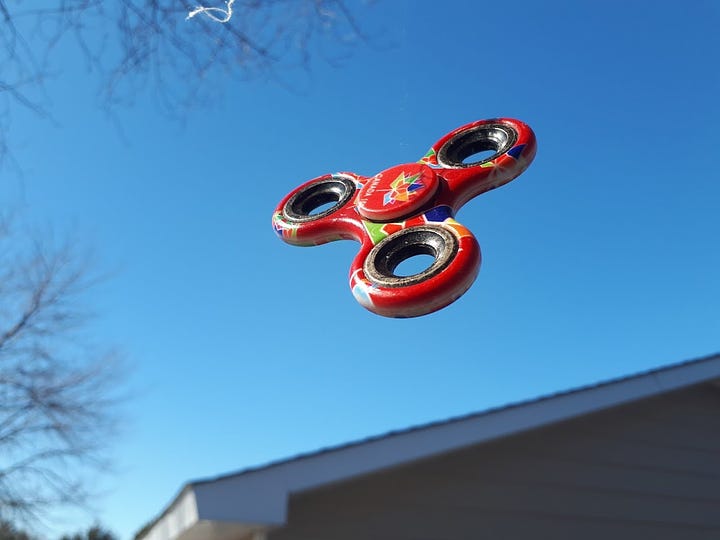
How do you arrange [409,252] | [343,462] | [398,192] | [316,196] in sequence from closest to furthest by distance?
1. [343,462]
2. [409,252]
3. [398,192]
4. [316,196]

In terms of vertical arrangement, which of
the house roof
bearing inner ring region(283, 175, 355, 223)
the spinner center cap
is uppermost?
bearing inner ring region(283, 175, 355, 223)

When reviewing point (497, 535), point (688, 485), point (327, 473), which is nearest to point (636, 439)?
point (688, 485)

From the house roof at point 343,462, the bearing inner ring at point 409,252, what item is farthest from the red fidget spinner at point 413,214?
the house roof at point 343,462

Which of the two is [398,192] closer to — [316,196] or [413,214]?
[413,214]

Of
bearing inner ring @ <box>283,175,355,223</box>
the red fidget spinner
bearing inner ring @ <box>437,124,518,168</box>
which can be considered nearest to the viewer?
the red fidget spinner

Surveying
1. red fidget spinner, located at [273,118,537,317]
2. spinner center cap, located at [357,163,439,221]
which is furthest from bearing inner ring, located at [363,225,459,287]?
spinner center cap, located at [357,163,439,221]

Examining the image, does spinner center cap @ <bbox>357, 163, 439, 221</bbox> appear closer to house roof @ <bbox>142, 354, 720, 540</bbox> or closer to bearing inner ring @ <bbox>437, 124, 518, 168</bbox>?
bearing inner ring @ <bbox>437, 124, 518, 168</bbox>

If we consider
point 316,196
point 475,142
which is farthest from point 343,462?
point 475,142

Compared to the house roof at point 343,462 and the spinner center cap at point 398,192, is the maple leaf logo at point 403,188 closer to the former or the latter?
the spinner center cap at point 398,192
